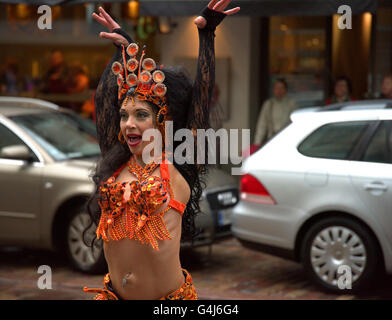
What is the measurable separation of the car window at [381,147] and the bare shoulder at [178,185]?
3.59m

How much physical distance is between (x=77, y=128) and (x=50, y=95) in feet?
16.8

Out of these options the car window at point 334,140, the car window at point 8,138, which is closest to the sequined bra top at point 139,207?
the car window at point 334,140

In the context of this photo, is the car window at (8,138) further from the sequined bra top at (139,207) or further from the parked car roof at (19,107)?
the sequined bra top at (139,207)

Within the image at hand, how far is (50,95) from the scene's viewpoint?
13.0m

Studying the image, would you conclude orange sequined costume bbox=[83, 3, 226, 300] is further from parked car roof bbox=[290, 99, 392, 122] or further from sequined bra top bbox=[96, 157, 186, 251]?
parked car roof bbox=[290, 99, 392, 122]

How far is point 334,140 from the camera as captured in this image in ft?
21.7

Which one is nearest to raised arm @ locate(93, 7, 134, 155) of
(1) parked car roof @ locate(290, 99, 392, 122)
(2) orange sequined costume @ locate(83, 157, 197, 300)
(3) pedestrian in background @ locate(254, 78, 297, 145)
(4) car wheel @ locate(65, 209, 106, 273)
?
(2) orange sequined costume @ locate(83, 157, 197, 300)

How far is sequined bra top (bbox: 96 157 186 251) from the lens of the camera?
2959mm

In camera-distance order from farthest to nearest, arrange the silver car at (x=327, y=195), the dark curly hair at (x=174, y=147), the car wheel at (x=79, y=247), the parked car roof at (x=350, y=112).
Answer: the car wheel at (x=79, y=247)
the parked car roof at (x=350, y=112)
the silver car at (x=327, y=195)
the dark curly hair at (x=174, y=147)

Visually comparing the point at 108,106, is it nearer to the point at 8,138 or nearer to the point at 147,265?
the point at 147,265

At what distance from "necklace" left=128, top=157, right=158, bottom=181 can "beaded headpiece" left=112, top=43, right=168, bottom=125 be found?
0.17m

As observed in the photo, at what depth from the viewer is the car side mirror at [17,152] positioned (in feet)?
23.4
